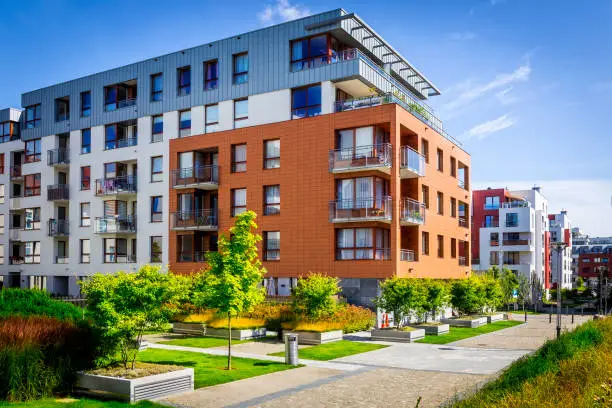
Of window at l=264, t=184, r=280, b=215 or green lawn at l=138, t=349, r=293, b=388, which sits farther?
window at l=264, t=184, r=280, b=215

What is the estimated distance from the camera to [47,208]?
53.3 m

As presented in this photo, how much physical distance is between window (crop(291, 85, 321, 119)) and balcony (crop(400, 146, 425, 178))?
19.9ft

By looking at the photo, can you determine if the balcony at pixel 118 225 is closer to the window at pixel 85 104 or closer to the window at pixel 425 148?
the window at pixel 85 104

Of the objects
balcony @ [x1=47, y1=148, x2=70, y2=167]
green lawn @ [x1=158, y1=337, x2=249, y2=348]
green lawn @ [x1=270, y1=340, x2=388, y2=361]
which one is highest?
balcony @ [x1=47, y1=148, x2=70, y2=167]

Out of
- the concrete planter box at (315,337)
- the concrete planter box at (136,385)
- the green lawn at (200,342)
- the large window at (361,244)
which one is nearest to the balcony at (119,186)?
the large window at (361,244)

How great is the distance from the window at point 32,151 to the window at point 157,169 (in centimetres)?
1485

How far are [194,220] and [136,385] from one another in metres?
28.7

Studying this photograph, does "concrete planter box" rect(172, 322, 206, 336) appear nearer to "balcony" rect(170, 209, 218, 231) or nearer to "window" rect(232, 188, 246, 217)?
"window" rect(232, 188, 246, 217)

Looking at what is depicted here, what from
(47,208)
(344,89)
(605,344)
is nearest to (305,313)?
(605,344)

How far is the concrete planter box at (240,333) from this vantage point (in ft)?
87.6

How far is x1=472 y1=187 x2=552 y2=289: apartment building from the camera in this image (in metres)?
84.8

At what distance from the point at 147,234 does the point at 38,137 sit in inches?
669

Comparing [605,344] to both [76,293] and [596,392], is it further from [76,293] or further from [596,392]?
[76,293]

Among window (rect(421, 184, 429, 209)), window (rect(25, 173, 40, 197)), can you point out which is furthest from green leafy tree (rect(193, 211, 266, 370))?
window (rect(25, 173, 40, 197))
